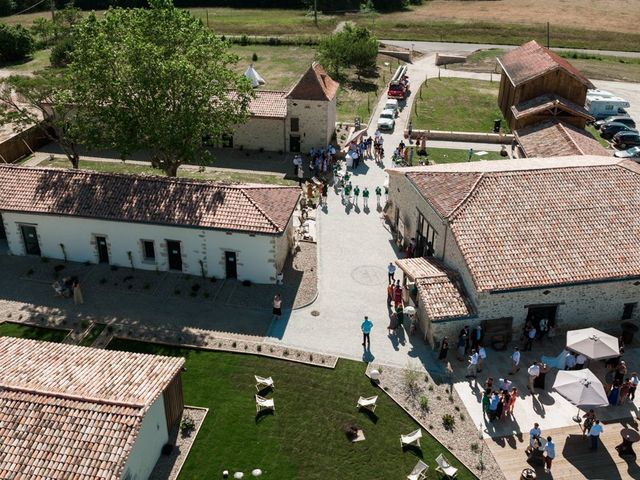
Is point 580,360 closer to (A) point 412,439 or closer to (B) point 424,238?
(A) point 412,439

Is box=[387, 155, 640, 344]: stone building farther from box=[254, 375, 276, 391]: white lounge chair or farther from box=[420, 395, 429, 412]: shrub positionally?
box=[254, 375, 276, 391]: white lounge chair

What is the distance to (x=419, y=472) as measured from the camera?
23.8 metres

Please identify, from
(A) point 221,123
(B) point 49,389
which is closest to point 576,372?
(B) point 49,389

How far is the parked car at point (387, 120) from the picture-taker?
59.0m

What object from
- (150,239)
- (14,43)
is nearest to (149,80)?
(150,239)

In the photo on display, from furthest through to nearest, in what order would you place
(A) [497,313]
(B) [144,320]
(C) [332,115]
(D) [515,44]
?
(D) [515,44] → (C) [332,115] → (B) [144,320] → (A) [497,313]

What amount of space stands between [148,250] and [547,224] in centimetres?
2184

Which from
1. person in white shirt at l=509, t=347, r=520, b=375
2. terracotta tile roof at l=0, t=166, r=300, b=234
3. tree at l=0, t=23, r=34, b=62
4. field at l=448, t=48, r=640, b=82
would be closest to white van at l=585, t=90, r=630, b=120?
field at l=448, t=48, r=640, b=82

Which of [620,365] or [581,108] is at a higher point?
[581,108]

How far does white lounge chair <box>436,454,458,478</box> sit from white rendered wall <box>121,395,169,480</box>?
416 inches

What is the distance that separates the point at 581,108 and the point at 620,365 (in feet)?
107

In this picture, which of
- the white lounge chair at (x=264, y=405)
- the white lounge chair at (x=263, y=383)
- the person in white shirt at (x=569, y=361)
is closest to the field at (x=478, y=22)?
the person in white shirt at (x=569, y=361)

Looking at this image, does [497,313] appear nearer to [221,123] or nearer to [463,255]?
[463,255]

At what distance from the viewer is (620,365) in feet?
92.3
